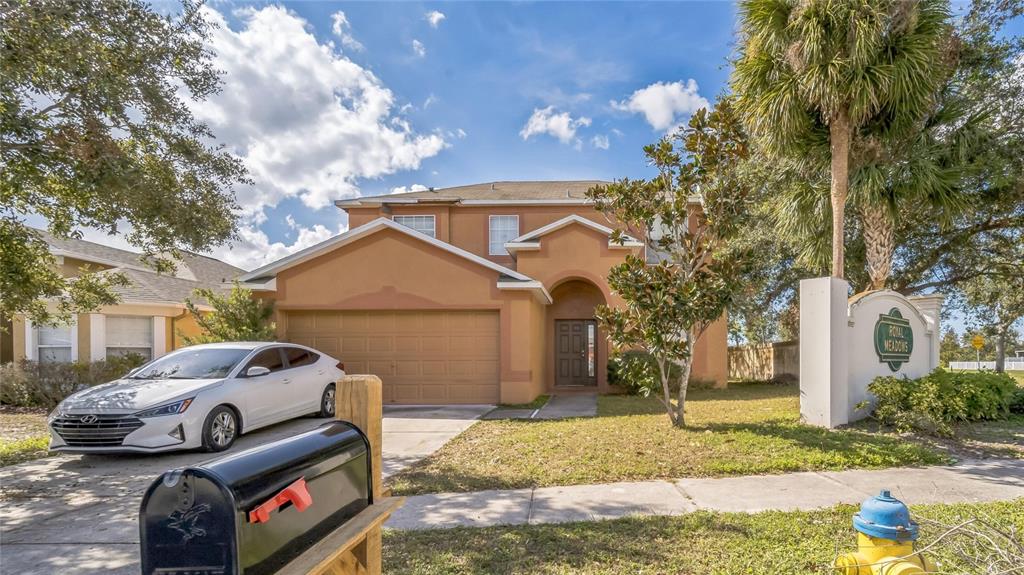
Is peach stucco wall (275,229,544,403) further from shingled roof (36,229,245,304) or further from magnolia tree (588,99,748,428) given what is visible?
magnolia tree (588,99,748,428)

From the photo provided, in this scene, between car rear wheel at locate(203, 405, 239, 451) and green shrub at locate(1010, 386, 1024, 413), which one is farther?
green shrub at locate(1010, 386, 1024, 413)

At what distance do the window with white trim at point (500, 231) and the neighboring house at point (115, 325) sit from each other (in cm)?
935

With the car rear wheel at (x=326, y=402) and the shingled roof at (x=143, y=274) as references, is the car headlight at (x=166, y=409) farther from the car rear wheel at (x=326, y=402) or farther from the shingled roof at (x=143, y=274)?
the shingled roof at (x=143, y=274)

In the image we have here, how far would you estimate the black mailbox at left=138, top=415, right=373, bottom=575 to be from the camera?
163 cm

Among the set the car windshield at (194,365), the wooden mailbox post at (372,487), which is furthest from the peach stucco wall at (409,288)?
the wooden mailbox post at (372,487)

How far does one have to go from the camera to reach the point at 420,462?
22.5 ft

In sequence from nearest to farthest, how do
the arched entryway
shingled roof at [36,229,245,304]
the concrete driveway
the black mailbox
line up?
1. the black mailbox
2. the concrete driveway
3. shingled roof at [36,229,245,304]
4. the arched entryway

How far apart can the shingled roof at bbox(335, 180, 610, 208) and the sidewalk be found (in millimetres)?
13365

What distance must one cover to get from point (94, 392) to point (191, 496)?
7.38 m

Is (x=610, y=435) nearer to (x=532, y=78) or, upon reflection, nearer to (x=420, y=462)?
(x=420, y=462)

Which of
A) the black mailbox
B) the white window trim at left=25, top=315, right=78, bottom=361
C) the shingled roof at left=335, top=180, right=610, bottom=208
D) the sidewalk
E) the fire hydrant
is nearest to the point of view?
the black mailbox

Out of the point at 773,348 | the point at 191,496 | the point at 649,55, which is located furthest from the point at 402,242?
the point at 773,348

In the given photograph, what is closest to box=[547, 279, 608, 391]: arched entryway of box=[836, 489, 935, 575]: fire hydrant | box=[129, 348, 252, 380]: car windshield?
box=[129, 348, 252, 380]: car windshield

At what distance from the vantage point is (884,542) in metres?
2.35
